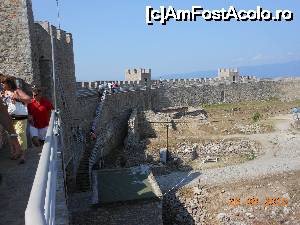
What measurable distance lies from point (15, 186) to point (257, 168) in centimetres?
1818

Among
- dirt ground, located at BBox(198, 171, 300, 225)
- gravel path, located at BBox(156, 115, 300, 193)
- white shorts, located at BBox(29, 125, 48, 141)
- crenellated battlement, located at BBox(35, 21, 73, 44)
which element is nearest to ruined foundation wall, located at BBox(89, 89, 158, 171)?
gravel path, located at BBox(156, 115, 300, 193)

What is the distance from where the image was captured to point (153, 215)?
15.6 metres

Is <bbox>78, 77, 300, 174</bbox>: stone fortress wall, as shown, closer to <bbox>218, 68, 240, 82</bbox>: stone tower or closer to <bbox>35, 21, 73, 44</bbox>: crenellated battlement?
<bbox>218, 68, 240, 82</bbox>: stone tower

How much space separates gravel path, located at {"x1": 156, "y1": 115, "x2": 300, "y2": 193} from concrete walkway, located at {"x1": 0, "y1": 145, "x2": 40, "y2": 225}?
13.3m

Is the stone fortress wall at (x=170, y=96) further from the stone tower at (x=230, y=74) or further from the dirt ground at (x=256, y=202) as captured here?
the dirt ground at (x=256, y=202)

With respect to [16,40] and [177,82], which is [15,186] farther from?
[177,82]

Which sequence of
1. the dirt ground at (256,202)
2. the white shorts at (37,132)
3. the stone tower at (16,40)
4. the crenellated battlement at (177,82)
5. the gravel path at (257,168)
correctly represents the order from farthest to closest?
the crenellated battlement at (177,82)
the gravel path at (257,168)
the dirt ground at (256,202)
the stone tower at (16,40)
the white shorts at (37,132)

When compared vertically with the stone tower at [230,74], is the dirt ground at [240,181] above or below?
below

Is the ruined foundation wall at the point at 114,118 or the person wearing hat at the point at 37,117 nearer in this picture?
the person wearing hat at the point at 37,117

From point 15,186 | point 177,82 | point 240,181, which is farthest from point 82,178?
point 177,82

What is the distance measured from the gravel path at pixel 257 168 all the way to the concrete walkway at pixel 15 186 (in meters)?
13.3

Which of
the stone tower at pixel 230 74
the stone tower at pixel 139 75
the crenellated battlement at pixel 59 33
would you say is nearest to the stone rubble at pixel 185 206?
the crenellated battlement at pixel 59 33

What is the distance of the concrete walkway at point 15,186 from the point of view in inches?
182

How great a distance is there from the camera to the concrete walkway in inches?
182
